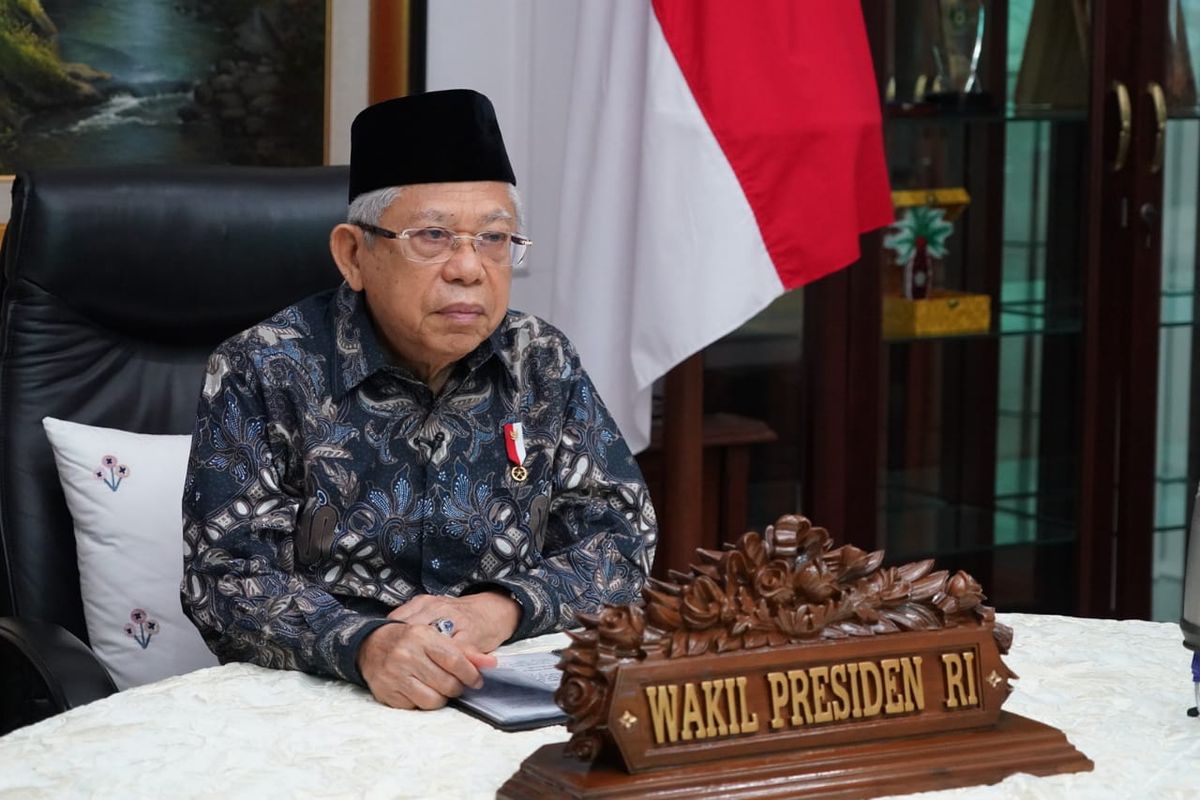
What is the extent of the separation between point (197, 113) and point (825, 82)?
1131 millimetres

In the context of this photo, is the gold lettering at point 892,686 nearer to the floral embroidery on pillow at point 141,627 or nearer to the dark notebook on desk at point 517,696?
the dark notebook on desk at point 517,696

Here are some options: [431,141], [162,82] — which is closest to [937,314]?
[162,82]

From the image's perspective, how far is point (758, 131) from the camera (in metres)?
2.91

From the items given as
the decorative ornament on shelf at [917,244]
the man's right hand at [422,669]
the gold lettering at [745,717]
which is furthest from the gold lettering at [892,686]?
the decorative ornament on shelf at [917,244]

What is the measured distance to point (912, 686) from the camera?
1320 mm

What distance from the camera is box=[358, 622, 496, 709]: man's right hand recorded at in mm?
1499

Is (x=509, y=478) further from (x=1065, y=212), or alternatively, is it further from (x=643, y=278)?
(x=1065, y=212)

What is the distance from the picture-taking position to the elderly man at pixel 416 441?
182 cm

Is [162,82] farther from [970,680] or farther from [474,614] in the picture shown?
[970,680]

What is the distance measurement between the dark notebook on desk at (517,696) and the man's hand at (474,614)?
0.09 metres

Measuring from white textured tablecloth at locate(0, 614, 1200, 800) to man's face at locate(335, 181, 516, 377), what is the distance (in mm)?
472

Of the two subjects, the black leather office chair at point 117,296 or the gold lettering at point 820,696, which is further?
the black leather office chair at point 117,296

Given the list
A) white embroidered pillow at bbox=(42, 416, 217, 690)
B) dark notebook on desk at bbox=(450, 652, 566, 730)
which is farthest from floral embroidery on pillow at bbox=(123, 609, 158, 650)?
dark notebook on desk at bbox=(450, 652, 566, 730)

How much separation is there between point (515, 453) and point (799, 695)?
77 cm
